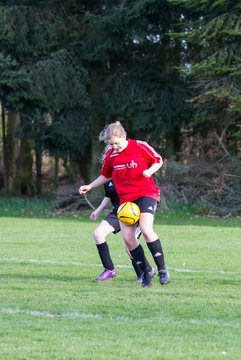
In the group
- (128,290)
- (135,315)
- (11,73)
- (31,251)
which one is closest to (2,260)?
(31,251)

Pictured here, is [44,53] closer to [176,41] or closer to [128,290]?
[176,41]

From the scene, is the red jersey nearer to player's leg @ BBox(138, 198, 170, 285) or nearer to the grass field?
player's leg @ BBox(138, 198, 170, 285)

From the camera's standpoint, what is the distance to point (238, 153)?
29469 mm

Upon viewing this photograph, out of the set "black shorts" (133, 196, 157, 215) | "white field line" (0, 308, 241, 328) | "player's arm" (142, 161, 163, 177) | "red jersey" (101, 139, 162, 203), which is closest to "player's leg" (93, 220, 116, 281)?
"red jersey" (101, 139, 162, 203)

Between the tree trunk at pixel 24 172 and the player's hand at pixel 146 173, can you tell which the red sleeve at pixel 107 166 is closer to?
the player's hand at pixel 146 173

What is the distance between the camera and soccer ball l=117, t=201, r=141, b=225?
398 inches

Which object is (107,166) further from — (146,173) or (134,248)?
(134,248)

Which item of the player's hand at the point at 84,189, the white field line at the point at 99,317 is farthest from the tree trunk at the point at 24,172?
the white field line at the point at 99,317

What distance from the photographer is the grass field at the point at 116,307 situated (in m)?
6.65

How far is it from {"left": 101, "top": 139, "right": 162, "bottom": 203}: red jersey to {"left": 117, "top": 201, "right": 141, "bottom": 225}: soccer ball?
0.40 ft

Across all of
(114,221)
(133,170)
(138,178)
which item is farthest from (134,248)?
(133,170)

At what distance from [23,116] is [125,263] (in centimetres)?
1747

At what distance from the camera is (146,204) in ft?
33.5

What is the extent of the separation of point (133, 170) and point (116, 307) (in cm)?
213
